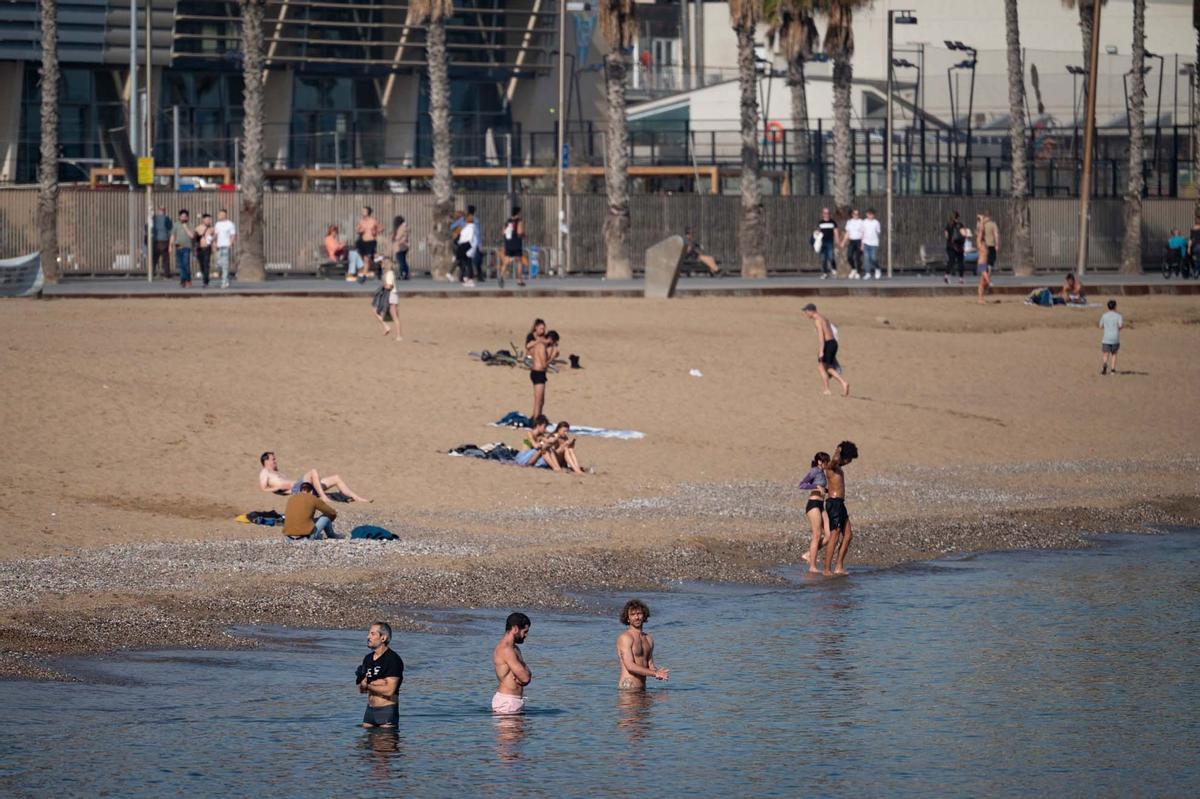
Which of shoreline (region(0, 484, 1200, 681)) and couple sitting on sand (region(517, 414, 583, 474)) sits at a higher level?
couple sitting on sand (region(517, 414, 583, 474))

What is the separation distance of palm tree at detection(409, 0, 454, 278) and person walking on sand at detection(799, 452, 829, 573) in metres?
25.4

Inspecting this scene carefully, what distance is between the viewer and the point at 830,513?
19516mm

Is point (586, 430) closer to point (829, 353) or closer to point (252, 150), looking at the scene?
point (829, 353)

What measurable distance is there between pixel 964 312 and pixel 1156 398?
7.30 meters

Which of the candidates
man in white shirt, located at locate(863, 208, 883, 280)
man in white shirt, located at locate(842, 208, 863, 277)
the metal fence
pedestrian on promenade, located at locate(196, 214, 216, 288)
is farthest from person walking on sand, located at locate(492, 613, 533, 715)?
man in white shirt, located at locate(842, 208, 863, 277)

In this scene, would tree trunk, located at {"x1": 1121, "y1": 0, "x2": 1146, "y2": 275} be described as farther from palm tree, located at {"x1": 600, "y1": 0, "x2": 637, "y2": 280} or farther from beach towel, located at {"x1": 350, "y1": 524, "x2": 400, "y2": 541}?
beach towel, located at {"x1": 350, "y1": 524, "x2": 400, "y2": 541}

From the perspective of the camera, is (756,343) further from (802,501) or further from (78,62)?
(78,62)

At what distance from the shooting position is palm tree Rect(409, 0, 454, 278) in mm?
43938

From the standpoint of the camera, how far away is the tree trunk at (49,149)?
40.0m

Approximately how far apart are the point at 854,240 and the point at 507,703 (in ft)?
113

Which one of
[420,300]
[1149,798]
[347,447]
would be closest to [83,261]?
[420,300]

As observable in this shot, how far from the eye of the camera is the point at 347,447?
2430 cm

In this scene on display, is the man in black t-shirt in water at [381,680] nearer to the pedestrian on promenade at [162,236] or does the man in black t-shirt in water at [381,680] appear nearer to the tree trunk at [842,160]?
the pedestrian on promenade at [162,236]

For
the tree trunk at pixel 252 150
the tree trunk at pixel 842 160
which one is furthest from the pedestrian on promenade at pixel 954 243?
the tree trunk at pixel 252 150
